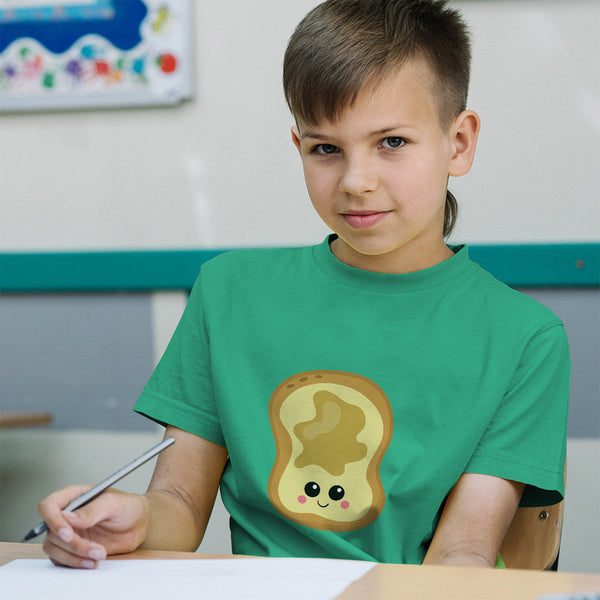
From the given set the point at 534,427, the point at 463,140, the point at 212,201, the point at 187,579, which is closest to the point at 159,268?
the point at 212,201

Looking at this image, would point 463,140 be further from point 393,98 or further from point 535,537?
point 535,537

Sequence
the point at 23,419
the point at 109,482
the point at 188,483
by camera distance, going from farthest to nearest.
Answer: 1. the point at 23,419
2. the point at 188,483
3. the point at 109,482

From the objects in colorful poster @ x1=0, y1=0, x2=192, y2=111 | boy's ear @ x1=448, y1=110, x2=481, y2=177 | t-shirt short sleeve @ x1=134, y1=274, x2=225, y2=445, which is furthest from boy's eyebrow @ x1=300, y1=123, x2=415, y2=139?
colorful poster @ x1=0, y1=0, x2=192, y2=111

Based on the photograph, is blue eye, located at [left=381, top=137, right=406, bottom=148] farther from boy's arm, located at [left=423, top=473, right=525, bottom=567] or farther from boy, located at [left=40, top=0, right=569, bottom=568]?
boy's arm, located at [left=423, top=473, right=525, bottom=567]

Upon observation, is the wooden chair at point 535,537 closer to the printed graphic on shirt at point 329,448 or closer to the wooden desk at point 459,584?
the printed graphic on shirt at point 329,448

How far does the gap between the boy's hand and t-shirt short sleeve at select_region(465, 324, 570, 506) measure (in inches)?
13.7

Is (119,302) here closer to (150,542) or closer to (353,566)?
(150,542)

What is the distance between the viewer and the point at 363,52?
0.85 meters

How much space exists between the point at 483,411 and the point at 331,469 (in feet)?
0.57

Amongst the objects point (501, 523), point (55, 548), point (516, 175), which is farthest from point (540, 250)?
point (55, 548)

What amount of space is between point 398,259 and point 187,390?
296 mm

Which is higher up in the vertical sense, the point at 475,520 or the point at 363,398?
the point at 363,398

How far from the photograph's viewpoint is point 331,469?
2.84 feet

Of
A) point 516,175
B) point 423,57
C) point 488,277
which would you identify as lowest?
point 488,277
